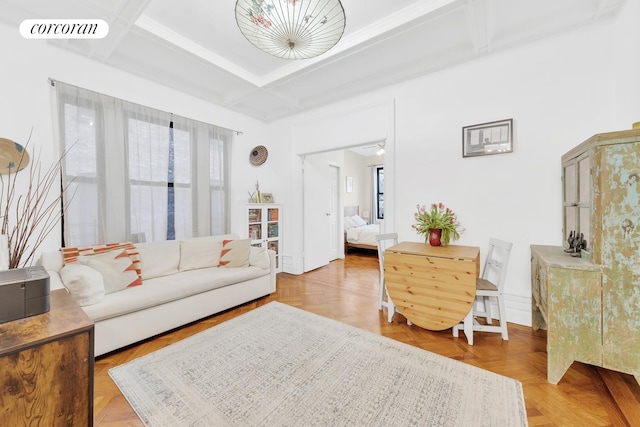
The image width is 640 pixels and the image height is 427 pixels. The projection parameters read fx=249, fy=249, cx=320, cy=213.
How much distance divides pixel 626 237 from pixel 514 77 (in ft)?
5.66

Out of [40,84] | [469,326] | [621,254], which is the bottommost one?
[469,326]

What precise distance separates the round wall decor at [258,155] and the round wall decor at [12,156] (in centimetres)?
237

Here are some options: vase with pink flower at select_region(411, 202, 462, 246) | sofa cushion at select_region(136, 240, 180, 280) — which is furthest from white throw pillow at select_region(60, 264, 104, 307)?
vase with pink flower at select_region(411, 202, 462, 246)

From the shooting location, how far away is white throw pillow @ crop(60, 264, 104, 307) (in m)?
1.79

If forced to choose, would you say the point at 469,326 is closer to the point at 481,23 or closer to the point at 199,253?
the point at 481,23

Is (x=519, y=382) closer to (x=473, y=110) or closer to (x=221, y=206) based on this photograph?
(x=473, y=110)

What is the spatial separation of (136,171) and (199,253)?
1128mm

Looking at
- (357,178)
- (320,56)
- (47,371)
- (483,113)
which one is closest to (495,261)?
(483,113)

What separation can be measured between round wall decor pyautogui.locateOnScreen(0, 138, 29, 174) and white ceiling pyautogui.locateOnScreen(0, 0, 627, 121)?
100 centimetres

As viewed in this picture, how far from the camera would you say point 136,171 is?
9.01 feet

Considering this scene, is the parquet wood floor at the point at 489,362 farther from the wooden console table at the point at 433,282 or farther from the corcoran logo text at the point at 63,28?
the corcoran logo text at the point at 63,28

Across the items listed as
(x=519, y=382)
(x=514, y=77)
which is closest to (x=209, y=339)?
(x=519, y=382)

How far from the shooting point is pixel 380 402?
4.60ft

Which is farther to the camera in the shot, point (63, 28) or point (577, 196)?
point (63, 28)
